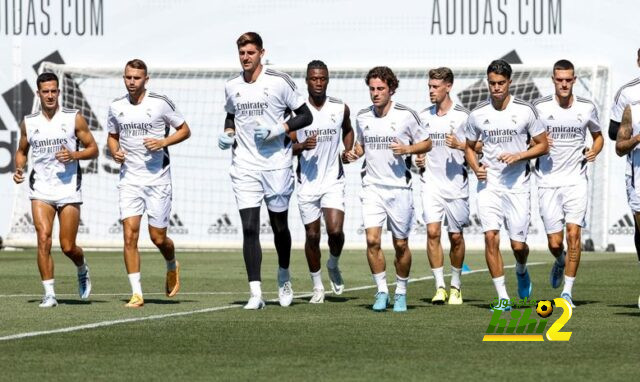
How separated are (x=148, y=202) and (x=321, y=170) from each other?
1865mm

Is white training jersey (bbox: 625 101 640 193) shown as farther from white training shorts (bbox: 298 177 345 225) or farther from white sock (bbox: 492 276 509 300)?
white training shorts (bbox: 298 177 345 225)

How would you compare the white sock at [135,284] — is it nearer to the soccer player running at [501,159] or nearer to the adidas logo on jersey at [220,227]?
the soccer player running at [501,159]

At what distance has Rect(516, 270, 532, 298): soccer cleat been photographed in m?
14.4

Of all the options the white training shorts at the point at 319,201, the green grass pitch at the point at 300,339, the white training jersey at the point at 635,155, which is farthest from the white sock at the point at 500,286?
the white training shorts at the point at 319,201

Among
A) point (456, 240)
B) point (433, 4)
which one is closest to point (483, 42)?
point (433, 4)

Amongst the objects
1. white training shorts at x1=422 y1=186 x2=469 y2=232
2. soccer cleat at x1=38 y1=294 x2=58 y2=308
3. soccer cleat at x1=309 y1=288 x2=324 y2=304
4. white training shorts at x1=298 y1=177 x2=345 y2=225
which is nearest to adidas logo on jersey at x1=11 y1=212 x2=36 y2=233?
white training shorts at x1=298 y1=177 x2=345 y2=225

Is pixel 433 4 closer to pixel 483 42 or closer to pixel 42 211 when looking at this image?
pixel 483 42

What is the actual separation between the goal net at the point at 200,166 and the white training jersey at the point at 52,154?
459 inches

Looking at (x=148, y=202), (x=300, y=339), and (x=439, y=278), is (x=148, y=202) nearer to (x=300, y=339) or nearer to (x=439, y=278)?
(x=439, y=278)

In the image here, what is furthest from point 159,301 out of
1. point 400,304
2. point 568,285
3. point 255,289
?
point 568,285

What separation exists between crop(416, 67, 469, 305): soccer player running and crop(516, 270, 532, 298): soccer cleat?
79 centimetres

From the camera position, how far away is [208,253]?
26.9 metres

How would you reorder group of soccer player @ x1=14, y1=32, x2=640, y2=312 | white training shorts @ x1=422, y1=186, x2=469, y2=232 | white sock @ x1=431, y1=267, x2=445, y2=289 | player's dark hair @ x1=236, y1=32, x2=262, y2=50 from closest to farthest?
player's dark hair @ x1=236, y1=32, x2=262, y2=50
group of soccer player @ x1=14, y1=32, x2=640, y2=312
white sock @ x1=431, y1=267, x2=445, y2=289
white training shorts @ x1=422, y1=186, x2=469, y2=232

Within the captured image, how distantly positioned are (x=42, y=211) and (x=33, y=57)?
43.5 feet
